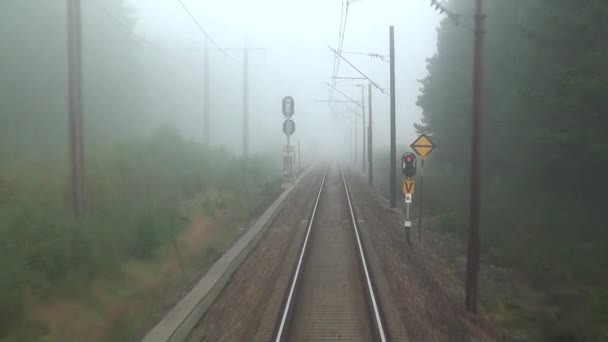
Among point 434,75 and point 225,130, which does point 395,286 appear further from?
point 225,130

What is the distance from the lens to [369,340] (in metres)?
Answer: 8.27

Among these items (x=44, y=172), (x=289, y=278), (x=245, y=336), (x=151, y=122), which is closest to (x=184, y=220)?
(x=44, y=172)

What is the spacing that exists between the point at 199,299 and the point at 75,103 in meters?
6.13

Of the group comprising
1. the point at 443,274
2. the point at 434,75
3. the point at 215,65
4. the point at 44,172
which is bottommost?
the point at 443,274

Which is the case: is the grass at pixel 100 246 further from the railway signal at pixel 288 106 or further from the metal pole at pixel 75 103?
the railway signal at pixel 288 106

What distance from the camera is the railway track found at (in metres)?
8.57

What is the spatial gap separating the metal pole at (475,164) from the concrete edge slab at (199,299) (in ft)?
16.4

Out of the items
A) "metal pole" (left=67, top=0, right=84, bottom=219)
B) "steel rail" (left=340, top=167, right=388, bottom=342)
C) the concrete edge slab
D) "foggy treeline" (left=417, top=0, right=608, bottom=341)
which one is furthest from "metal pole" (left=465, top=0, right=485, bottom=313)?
"metal pole" (left=67, top=0, right=84, bottom=219)

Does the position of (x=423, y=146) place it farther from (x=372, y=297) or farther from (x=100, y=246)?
(x=100, y=246)

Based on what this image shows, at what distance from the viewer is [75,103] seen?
12.5m

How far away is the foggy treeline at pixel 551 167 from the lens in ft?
35.8

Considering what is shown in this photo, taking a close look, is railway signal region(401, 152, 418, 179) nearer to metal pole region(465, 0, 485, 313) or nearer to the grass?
the grass

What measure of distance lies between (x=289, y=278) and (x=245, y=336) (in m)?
3.34

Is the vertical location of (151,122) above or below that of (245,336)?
above
